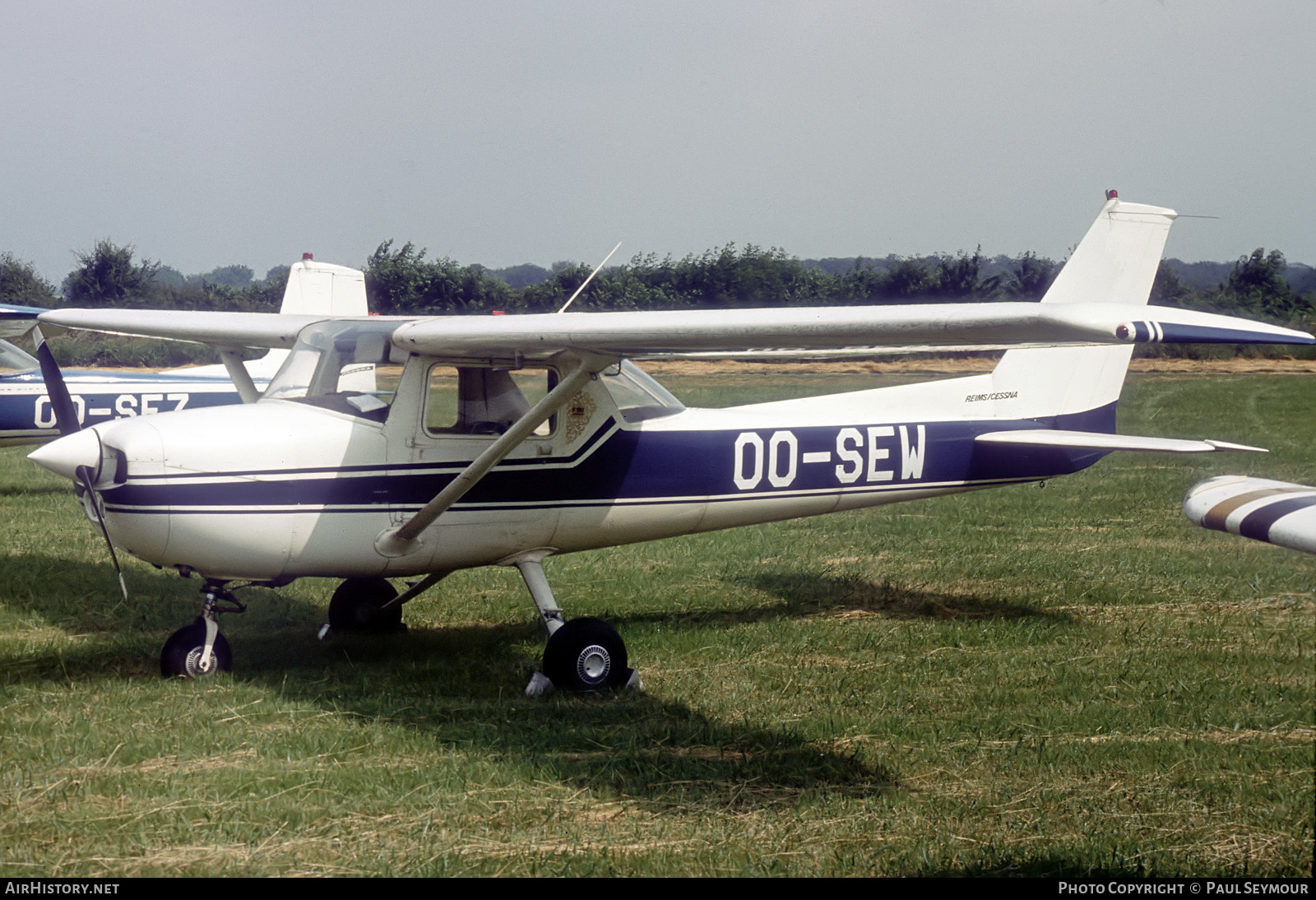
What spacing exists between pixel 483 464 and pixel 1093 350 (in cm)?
514

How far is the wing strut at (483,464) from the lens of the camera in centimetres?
569

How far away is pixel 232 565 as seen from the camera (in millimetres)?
5852

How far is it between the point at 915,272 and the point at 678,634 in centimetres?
1708

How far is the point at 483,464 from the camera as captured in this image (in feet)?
19.2

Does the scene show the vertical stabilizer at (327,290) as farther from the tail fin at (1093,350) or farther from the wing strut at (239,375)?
the tail fin at (1093,350)

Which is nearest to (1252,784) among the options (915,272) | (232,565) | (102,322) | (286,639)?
(232,565)

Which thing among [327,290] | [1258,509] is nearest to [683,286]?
[327,290]

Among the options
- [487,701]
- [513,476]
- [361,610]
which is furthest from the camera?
[361,610]

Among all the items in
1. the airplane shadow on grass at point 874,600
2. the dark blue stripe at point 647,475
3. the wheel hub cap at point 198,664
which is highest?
the dark blue stripe at point 647,475

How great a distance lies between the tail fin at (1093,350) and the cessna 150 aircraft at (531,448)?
0.10 feet

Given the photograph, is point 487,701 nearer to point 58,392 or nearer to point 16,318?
point 58,392

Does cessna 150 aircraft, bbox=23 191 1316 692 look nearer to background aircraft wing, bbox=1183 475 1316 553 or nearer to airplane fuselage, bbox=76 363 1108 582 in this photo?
airplane fuselage, bbox=76 363 1108 582

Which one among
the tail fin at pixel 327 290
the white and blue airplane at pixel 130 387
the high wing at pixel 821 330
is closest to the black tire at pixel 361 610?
the high wing at pixel 821 330
